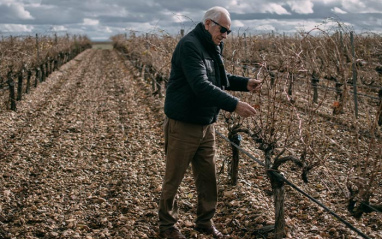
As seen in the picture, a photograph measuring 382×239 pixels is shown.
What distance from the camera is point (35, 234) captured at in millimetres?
4020

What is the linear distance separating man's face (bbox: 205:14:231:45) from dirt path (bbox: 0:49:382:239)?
5.60 ft

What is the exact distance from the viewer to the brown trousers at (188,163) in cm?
348

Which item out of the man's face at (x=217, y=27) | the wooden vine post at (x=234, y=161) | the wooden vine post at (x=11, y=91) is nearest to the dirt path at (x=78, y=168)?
the wooden vine post at (x=11, y=91)

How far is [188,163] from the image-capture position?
143 inches

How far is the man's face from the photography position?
128 inches

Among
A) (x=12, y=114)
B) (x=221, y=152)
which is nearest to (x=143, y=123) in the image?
(x=221, y=152)

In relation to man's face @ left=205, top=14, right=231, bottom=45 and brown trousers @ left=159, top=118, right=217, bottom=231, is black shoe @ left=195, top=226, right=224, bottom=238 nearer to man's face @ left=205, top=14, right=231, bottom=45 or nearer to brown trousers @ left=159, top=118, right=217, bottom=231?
brown trousers @ left=159, top=118, right=217, bottom=231

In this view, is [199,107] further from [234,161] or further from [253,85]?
[234,161]

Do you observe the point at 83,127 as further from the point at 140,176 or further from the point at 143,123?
the point at 140,176

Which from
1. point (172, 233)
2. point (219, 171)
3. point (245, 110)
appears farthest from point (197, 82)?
point (219, 171)

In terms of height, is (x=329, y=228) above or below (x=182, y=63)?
below

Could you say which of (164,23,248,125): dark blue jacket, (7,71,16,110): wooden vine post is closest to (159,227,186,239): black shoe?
(164,23,248,125): dark blue jacket

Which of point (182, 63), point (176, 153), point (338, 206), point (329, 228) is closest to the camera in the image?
point (182, 63)

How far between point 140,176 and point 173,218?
2.08 meters
